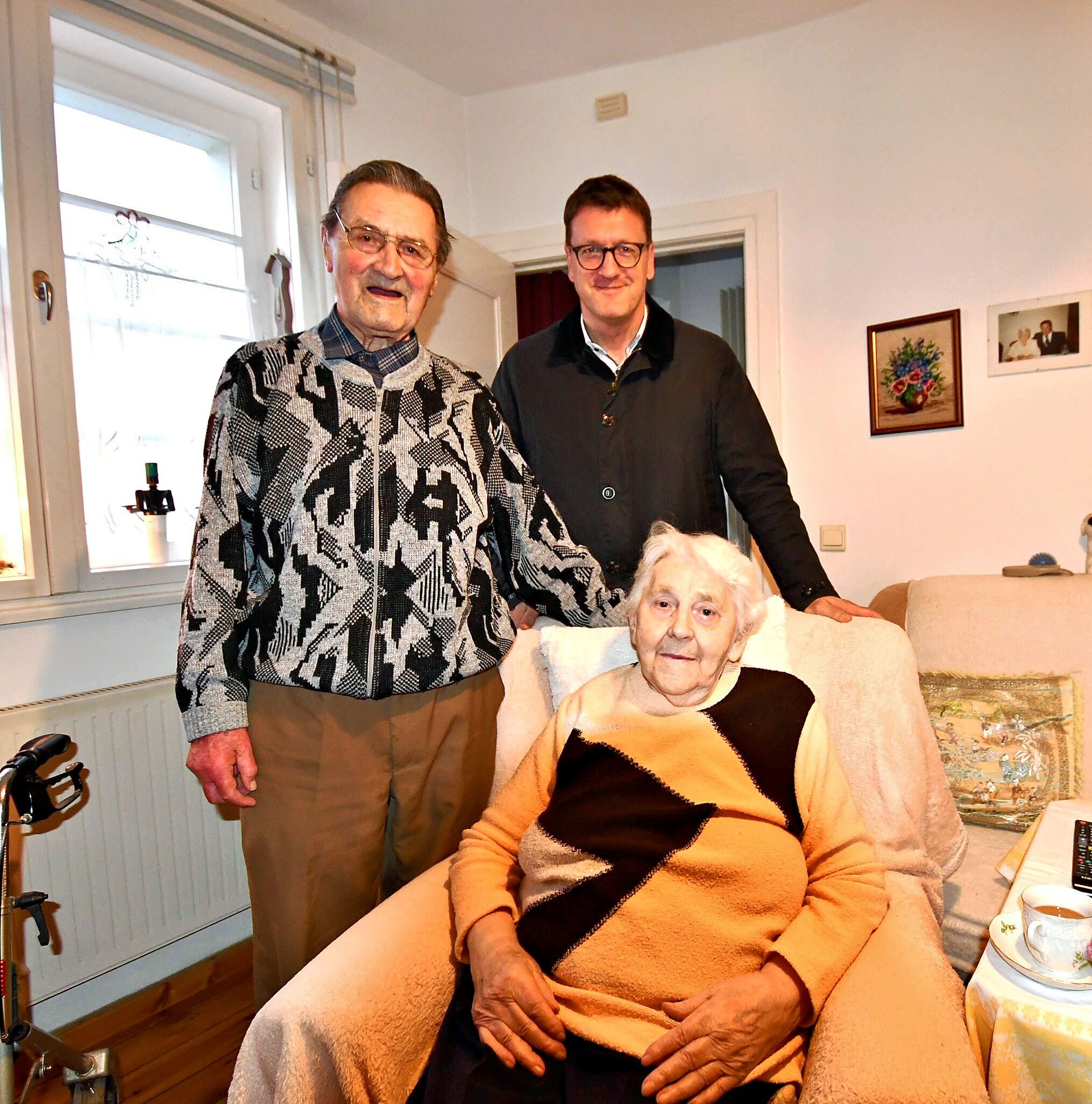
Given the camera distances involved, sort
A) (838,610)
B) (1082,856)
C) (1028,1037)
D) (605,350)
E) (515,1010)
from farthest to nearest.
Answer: (605,350), (838,610), (1082,856), (515,1010), (1028,1037)

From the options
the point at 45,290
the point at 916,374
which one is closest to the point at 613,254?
the point at 45,290

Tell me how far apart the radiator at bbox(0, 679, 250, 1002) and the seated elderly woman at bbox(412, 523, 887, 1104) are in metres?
1.23

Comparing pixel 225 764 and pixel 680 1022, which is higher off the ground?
pixel 225 764

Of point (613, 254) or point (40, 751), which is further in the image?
point (613, 254)

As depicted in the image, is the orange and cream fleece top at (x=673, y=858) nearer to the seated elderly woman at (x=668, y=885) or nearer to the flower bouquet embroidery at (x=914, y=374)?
the seated elderly woman at (x=668, y=885)

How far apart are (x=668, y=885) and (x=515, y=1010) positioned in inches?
10.1

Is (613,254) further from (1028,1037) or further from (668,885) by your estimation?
(1028,1037)

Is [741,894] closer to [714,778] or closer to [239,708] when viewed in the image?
[714,778]

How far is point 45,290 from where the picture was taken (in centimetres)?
203

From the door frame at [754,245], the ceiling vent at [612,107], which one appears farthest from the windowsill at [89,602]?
the ceiling vent at [612,107]

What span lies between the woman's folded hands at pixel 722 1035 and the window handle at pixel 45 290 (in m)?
2.03

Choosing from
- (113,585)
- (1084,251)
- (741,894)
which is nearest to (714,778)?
(741,894)

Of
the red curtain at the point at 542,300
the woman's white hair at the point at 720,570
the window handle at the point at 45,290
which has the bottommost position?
the woman's white hair at the point at 720,570

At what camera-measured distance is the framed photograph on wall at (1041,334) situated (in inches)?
99.4
